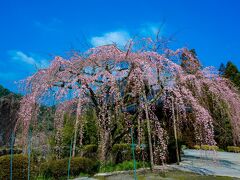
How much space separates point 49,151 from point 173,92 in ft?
18.3

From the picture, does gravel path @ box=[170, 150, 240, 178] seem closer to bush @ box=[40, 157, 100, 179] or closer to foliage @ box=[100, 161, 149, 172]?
foliage @ box=[100, 161, 149, 172]

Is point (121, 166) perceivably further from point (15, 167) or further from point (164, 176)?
point (15, 167)

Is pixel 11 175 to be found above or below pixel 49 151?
below

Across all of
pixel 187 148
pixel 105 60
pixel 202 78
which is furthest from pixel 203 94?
pixel 187 148

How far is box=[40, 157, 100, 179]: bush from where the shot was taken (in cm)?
759

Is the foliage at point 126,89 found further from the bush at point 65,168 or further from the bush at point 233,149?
the bush at point 233,149

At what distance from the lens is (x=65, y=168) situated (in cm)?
762

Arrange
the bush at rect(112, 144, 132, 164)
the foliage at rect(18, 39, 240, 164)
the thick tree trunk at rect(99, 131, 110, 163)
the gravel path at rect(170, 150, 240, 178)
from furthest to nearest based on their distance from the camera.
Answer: the bush at rect(112, 144, 132, 164), the gravel path at rect(170, 150, 240, 178), the thick tree trunk at rect(99, 131, 110, 163), the foliage at rect(18, 39, 240, 164)

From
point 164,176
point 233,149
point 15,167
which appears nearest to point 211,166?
point 164,176

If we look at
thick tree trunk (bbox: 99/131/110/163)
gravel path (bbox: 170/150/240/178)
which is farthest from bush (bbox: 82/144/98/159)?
gravel path (bbox: 170/150/240/178)

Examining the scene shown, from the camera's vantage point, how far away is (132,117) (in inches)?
346

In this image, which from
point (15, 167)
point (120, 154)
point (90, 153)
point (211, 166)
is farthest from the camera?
point (211, 166)

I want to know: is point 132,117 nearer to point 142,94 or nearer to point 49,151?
point 142,94

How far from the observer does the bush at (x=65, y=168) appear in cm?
759
